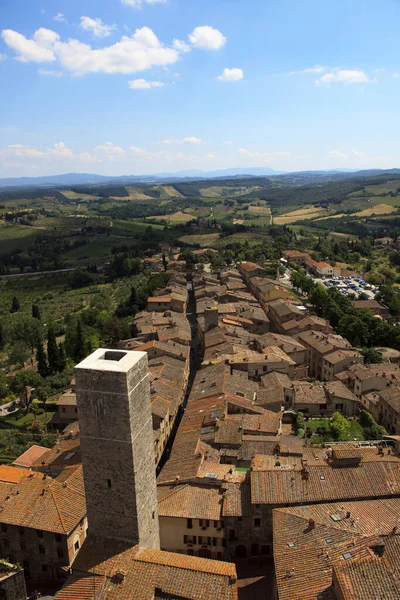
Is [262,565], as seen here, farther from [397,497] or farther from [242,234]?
[242,234]

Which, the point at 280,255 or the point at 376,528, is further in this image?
the point at 280,255

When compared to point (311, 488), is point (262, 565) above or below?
below

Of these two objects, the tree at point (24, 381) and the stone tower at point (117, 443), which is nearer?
the stone tower at point (117, 443)

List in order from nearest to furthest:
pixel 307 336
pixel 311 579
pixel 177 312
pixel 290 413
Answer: pixel 311 579 → pixel 290 413 → pixel 307 336 → pixel 177 312

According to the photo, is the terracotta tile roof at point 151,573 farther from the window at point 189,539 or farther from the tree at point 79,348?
the tree at point 79,348

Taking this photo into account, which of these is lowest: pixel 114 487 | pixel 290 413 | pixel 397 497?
pixel 290 413

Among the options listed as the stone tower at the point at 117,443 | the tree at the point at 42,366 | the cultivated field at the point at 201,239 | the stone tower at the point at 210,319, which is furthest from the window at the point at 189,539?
the cultivated field at the point at 201,239

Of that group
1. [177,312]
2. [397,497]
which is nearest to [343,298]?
[177,312]

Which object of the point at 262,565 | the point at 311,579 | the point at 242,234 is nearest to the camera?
the point at 311,579

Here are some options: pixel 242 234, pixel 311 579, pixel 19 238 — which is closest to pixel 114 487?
pixel 311 579
